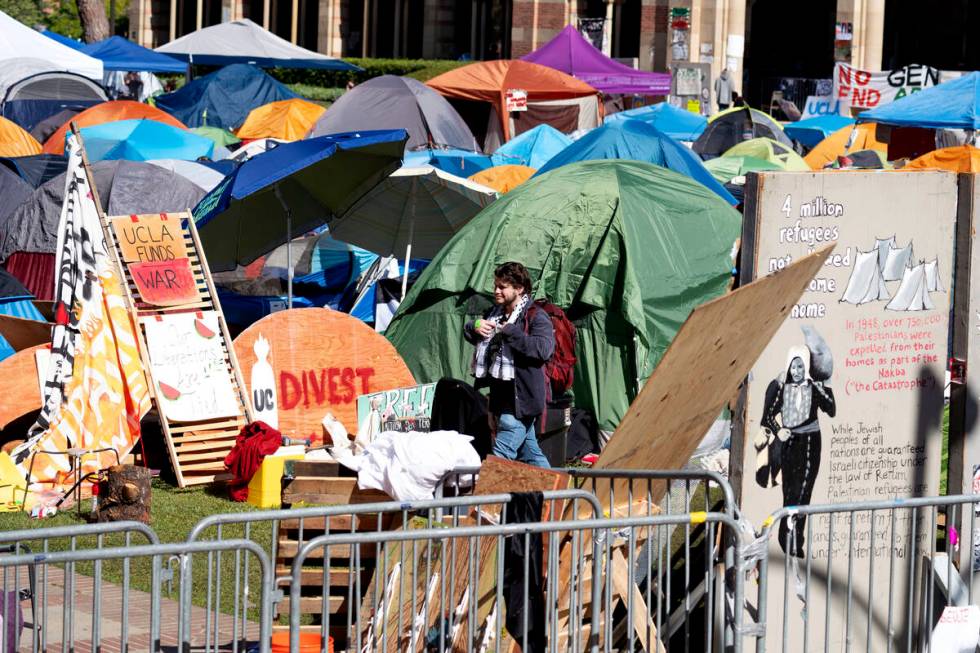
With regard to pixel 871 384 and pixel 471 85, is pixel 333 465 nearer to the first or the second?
pixel 871 384

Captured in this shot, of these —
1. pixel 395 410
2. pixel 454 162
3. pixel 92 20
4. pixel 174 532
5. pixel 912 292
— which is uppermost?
pixel 92 20

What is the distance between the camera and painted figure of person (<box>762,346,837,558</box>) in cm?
604

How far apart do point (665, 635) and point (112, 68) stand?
32.0 meters

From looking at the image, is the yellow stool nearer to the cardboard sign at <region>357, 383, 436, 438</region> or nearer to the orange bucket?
the cardboard sign at <region>357, 383, 436, 438</region>

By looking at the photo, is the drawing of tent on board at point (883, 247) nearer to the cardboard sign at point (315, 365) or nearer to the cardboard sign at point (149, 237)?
the cardboard sign at point (315, 365)

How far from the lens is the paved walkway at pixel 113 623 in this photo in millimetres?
6527

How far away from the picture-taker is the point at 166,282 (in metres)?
10.7

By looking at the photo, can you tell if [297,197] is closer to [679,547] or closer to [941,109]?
[679,547]

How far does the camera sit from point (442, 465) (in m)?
7.09

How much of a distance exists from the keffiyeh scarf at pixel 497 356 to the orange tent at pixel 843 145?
18.2 m

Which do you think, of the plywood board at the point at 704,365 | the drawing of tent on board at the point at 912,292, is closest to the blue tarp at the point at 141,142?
the plywood board at the point at 704,365

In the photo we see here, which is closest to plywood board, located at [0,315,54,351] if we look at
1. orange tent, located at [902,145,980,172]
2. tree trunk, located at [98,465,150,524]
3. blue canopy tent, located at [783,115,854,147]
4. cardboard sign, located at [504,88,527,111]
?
tree trunk, located at [98,465,150,524]

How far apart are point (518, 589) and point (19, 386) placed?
230 inches

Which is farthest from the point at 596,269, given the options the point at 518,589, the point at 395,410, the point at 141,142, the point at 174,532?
the point at 141,142
